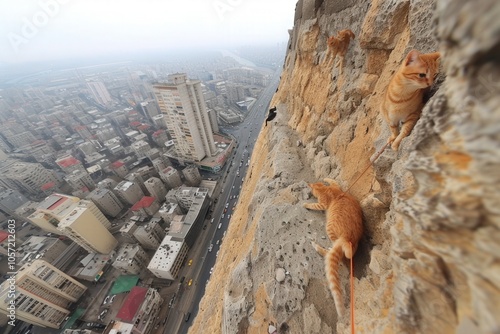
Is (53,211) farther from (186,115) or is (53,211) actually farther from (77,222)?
(186,115)

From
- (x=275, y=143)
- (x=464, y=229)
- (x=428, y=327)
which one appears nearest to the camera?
(x=464, y=229)

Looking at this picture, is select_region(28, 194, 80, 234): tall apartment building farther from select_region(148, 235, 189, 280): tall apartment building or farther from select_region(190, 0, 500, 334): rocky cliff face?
select_region(190, 0, 500, 334): rocky cliff face

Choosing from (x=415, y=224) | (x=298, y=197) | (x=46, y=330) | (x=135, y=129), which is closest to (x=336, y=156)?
(x=298, y=197)

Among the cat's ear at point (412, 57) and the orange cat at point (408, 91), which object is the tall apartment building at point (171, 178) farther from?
the cat's ear at point (412, 57)

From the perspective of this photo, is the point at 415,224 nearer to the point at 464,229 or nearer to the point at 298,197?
the point at 464,229

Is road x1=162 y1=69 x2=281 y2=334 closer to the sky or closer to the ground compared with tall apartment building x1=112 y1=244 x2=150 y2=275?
closer to the ground

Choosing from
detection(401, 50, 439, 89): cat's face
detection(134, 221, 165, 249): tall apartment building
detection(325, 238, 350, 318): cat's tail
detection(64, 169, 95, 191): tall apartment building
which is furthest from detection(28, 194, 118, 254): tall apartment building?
detection(401, 50, 439, 89): cat's face

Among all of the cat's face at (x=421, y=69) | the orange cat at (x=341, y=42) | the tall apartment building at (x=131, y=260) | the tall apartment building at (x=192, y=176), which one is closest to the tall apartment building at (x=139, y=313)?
the tall apartment building at (x=131, y=260)

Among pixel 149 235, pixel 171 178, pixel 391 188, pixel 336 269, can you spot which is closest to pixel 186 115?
pixel 171 178
